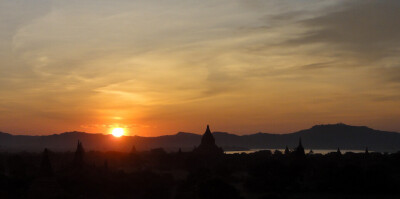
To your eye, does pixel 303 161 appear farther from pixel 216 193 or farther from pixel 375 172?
pixel 216 193

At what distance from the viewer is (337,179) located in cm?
6069

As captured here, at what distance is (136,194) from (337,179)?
23.1 metres

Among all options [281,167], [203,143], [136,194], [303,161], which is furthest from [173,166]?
[136,194]

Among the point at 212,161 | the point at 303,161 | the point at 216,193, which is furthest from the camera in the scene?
the point at 212,161

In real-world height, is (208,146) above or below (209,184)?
above

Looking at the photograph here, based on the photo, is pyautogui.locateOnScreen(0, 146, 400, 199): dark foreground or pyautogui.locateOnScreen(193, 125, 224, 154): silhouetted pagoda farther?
pyautogui.locateOnScreen(193, 125, 224, 154): silhouetted pagoda

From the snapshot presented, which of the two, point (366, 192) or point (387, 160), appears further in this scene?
point (387, 160)

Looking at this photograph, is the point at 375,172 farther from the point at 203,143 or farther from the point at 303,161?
the point at 203,143

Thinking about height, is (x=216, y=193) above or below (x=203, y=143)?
below

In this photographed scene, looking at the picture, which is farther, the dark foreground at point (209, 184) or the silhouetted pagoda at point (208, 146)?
the silhouetted pagoda at point (208, 146)

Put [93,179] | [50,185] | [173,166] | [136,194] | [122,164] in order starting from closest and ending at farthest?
[50,185], [136,194], [93,179], [173,166], [122,164]

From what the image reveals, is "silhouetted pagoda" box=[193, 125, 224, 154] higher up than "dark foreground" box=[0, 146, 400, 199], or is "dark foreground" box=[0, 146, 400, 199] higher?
"silhouetted pagoda" box=[193, 125, 224, 154]

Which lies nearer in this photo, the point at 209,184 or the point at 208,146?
the point at 209,184

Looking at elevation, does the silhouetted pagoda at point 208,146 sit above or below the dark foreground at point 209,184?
above
